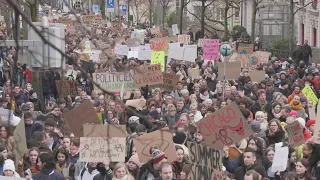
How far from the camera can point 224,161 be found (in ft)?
36.1

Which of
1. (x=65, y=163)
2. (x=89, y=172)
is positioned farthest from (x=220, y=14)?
(x=89, y=172)

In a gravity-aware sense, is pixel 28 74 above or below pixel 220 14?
below

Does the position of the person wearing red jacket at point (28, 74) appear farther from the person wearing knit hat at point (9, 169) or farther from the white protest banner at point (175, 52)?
the person wearing knit hat at point (9, 169)

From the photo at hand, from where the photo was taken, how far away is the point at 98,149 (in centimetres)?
1038

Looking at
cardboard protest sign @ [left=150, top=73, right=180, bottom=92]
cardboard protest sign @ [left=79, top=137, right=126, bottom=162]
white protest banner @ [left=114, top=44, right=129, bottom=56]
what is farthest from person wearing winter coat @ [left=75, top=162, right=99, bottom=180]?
white protest banner @ [left=114, top=44, right=129, bottom=56]

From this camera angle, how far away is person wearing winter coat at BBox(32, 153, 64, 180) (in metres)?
10.1

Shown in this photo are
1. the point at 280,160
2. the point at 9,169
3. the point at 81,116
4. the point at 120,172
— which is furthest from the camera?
the point at 81,116

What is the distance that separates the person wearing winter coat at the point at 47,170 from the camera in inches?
398

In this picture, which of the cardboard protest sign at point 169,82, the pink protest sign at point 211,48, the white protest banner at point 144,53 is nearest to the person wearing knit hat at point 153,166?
the cardboard protest sign at point 169,82

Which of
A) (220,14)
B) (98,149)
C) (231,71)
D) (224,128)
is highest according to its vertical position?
(220,14)

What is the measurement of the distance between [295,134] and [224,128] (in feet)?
2.93

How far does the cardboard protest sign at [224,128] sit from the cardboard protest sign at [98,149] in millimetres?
1168

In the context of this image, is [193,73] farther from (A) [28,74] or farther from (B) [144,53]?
(A) [28,74]

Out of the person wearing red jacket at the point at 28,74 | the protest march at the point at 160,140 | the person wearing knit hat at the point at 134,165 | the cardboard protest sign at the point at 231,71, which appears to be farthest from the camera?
the person wearing red jacket at the point at 28,74
